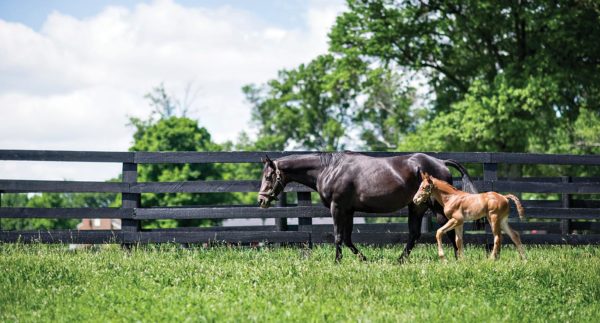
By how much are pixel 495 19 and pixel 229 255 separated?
1853 centimetres

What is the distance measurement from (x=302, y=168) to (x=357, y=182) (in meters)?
0.88

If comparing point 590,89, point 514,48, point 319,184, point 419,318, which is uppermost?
point 514,48

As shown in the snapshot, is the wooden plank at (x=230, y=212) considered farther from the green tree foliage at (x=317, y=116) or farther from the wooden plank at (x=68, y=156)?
the green tree foliage at (x=317, y=116)

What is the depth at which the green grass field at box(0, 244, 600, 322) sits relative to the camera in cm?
728

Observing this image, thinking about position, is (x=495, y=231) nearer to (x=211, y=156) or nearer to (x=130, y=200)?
(x=211, y=156)

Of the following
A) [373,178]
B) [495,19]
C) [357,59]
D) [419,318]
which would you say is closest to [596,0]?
[495,19]

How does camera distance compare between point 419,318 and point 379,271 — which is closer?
point 419,318

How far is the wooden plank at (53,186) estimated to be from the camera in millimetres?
12336

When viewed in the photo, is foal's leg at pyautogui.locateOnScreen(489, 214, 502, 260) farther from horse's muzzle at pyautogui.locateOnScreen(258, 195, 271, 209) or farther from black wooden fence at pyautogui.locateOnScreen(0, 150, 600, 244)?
horse's muzzle at pyautogui.locateOnScreen(258, 195, 271, 209)

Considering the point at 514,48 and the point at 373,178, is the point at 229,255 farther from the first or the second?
the point at 514,48

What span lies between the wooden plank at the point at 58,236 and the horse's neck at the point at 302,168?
3.14 m

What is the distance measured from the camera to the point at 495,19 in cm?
2625

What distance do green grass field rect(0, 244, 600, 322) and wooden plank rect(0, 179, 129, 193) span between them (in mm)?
1946

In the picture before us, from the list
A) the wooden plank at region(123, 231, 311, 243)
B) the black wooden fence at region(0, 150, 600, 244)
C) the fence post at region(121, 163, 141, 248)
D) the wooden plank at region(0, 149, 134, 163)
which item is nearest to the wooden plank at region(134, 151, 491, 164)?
the black wooden fence at region(0, 150, 600, 244)
